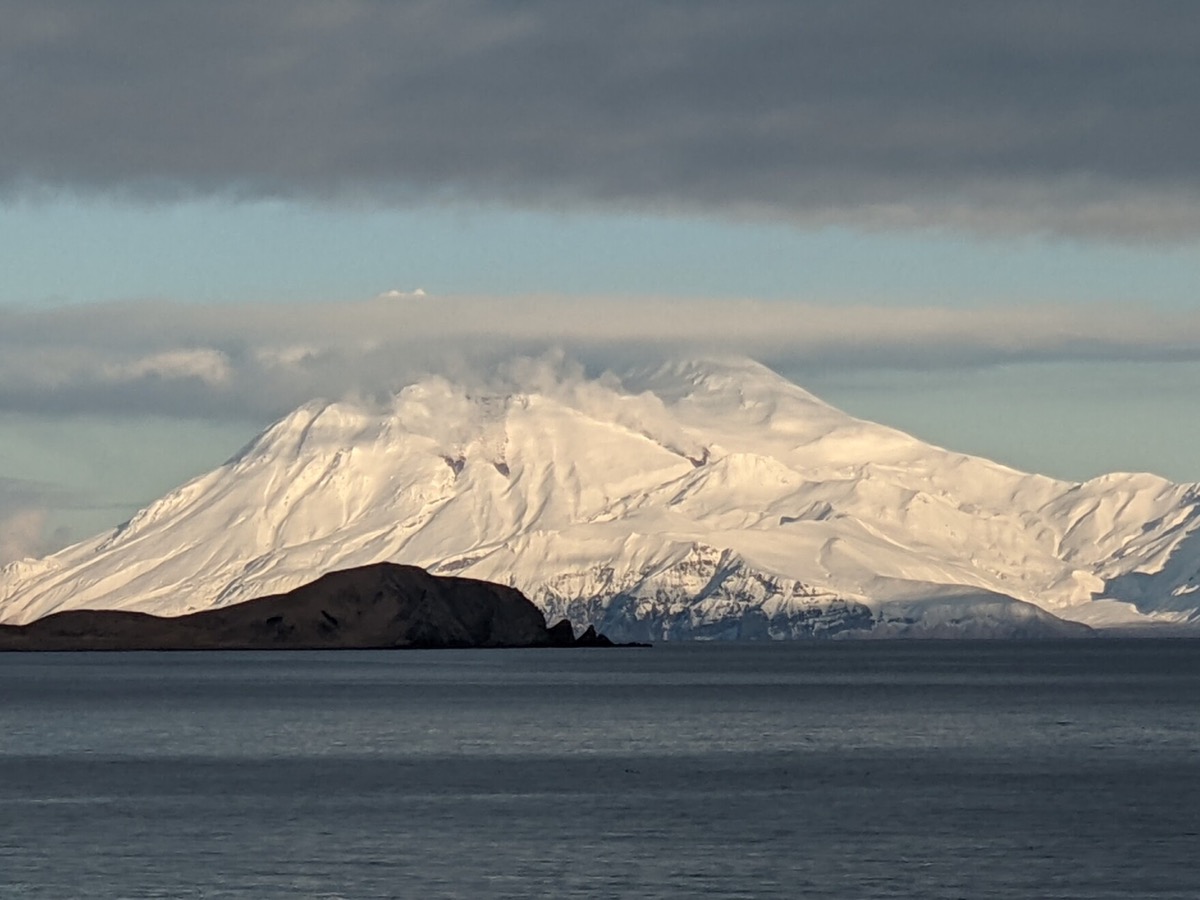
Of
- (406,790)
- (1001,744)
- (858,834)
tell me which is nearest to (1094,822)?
(858,834)

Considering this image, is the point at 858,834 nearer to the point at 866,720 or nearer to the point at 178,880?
the point at 178,880

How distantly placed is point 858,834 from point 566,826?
37.5ft

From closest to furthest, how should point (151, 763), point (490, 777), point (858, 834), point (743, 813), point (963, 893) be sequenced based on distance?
point (963, 893) < point (858, 834) < point (743, 813) < point (490, 777) < point (151, 763)

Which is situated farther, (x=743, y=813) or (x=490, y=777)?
(x=490, y=777)

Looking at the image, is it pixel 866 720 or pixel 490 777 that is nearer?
pixel 490 777

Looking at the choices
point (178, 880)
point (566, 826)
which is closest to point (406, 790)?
point (566, 826)

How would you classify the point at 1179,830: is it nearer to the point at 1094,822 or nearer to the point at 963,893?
the point at 1094,822

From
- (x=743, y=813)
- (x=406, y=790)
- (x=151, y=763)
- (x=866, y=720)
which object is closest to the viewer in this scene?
(x=743, y=813)

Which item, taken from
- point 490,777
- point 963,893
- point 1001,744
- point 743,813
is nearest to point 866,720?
point 1001,744

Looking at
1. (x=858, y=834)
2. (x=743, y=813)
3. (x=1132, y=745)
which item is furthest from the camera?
(x=1132, y=745)

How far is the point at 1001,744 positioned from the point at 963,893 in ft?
243

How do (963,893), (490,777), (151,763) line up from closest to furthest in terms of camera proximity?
(963,893), (490,777), (151,763)

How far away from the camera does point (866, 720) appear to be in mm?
180500

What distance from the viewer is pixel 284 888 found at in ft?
247
